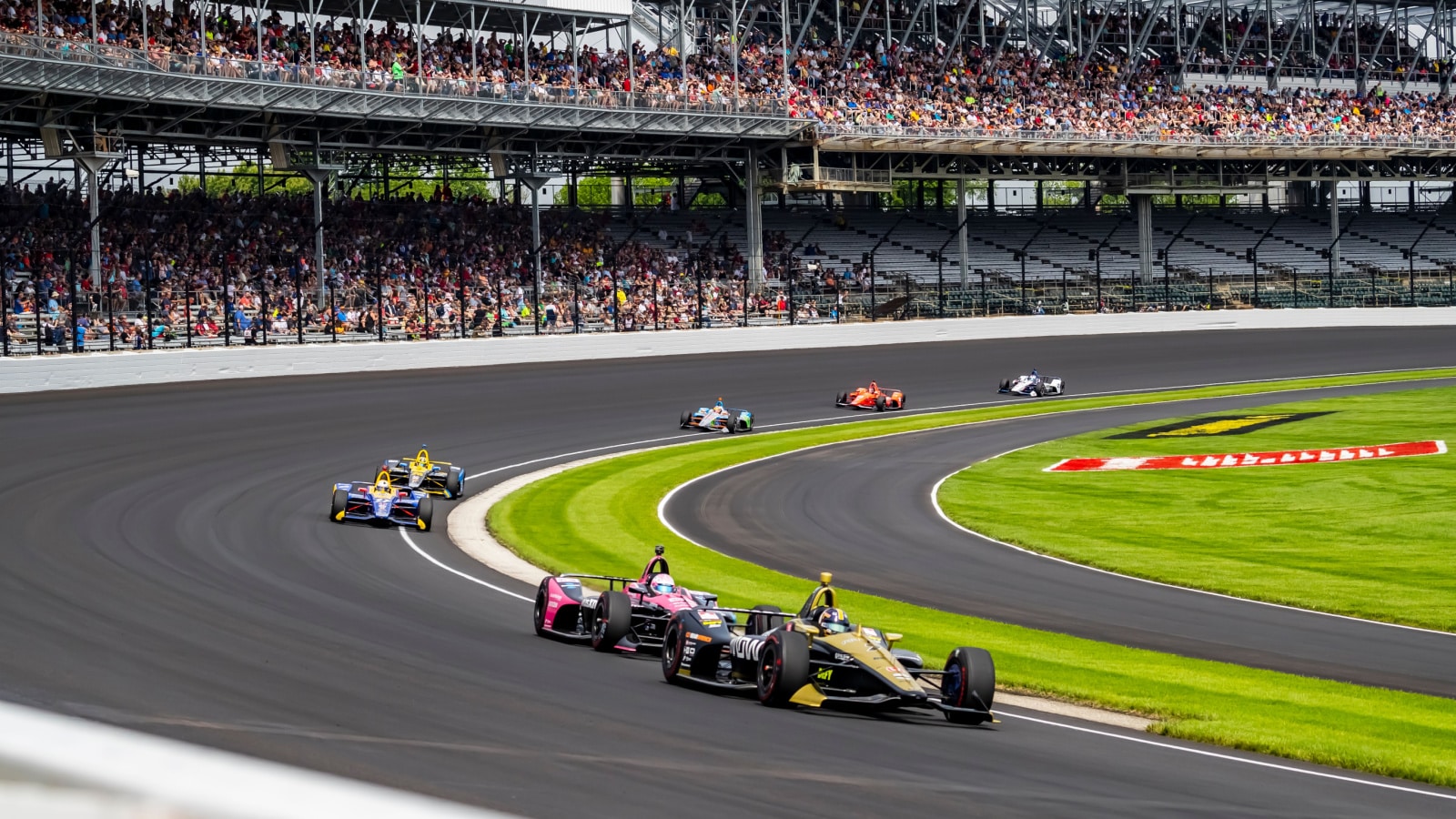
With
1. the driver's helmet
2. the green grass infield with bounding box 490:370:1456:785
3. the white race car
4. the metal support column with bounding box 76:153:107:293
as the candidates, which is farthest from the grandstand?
the driver's helmet

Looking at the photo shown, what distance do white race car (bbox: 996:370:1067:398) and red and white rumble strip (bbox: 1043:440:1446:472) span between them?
13.6m

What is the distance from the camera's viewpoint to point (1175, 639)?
596 inches

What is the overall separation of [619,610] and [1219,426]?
25883mm

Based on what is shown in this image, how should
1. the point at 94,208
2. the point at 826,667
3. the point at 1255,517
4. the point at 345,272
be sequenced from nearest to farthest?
the point at 826,667 < the point at 1255,517 < the point at 94,208 < the point at 345,272

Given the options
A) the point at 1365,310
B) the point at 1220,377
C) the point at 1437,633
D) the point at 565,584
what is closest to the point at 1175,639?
the point at 1437,633

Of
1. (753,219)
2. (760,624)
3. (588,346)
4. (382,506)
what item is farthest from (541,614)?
(753,219)

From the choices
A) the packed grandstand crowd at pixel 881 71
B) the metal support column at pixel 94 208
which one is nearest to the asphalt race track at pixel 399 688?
the metal support column at pixel 94 208

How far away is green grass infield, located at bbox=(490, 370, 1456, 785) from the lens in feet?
35.9

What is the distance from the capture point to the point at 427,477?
85.0 feet

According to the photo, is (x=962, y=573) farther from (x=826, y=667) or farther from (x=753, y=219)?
(x=753, y=219)

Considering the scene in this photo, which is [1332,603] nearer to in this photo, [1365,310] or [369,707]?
[369,707]

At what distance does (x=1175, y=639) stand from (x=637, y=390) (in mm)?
26784

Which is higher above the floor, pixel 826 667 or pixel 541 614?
pixel 826 667

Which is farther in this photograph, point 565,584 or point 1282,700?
point 565,584
